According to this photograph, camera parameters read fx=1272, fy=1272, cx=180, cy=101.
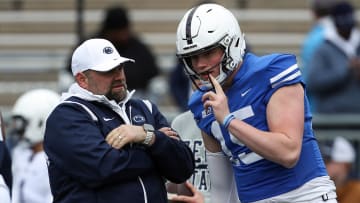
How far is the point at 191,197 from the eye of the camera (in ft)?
22.4

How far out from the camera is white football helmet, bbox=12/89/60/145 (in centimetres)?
885

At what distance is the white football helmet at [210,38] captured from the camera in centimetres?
616

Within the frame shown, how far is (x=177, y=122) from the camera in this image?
7.33m

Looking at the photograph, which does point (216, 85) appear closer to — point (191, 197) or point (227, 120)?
point (227, 120)

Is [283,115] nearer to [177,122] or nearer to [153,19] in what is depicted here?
[177,122]

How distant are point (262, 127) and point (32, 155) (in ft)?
10.2

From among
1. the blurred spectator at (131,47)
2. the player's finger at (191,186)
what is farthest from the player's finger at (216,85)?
the blurred spectator at (131,47)

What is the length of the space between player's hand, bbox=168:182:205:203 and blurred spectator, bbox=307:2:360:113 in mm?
4391

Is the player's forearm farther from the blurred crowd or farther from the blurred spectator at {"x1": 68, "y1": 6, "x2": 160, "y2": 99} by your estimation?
the blurred spectator at {"x1": 68, "y1": 6, "x2": 160, "y2": 99}

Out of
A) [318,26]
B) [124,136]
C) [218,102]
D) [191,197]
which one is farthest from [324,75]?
[218,102]

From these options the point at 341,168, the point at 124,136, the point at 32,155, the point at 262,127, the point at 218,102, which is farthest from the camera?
the point at 341,168

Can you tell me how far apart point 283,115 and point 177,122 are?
4.54ft

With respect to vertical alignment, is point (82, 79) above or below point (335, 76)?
above

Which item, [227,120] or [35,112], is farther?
[35,112]
